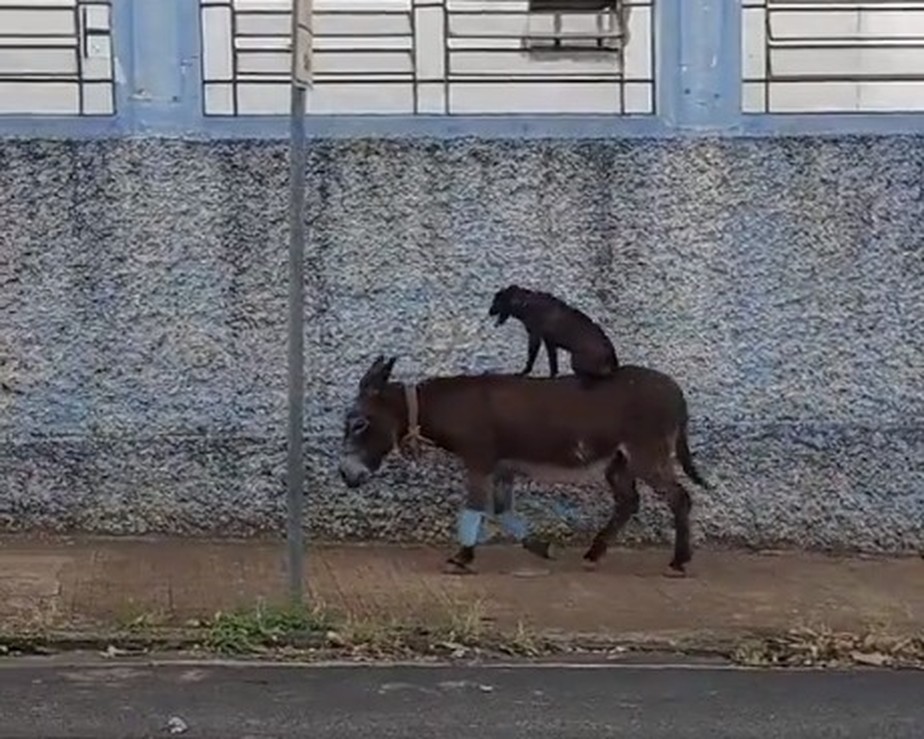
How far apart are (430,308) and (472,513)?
139cm

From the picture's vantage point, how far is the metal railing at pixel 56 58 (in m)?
9.94

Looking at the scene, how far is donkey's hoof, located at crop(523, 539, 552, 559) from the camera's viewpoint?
9.79 metres

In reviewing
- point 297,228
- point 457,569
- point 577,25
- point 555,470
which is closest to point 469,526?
point 457,569

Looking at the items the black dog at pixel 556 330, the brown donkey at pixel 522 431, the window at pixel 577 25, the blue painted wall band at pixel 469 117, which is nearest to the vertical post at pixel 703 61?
the blue painted wall band at pixel 469 117

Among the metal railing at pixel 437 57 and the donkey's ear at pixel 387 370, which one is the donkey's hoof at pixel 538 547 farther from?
the metal railing at pixel 437 57

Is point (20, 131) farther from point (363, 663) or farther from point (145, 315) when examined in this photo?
point (363, 663)

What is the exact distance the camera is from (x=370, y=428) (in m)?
9.37

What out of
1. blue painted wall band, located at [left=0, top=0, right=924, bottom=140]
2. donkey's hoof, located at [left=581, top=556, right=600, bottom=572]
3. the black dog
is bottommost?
donkey's hoof, located at [left=581, top=556, right=600, bottom=572]

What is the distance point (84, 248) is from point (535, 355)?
2625mm

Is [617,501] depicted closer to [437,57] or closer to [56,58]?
[437,57]

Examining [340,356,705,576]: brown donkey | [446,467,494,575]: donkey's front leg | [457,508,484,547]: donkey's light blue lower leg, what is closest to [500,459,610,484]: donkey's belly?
[340,356,705,576]: brown donkey

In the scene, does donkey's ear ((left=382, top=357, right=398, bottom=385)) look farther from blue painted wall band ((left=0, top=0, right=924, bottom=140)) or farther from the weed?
the weed

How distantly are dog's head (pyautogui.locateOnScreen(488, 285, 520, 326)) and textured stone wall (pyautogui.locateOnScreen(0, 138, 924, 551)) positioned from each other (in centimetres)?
13

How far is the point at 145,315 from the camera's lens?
10.0m
